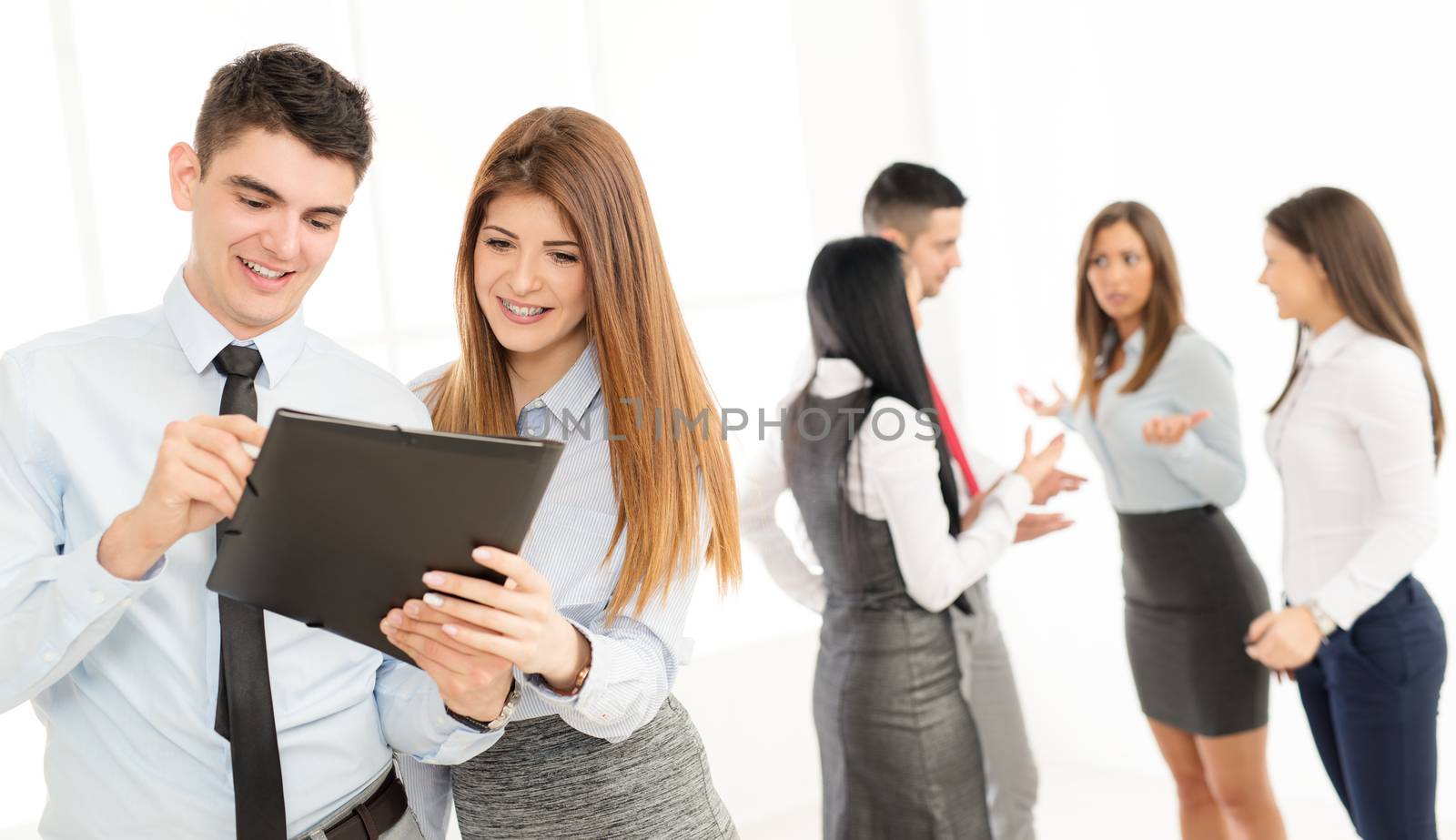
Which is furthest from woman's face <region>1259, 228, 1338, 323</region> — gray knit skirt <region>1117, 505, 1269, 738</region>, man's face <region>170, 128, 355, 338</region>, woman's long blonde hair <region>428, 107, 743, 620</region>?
man's face <region>170, 128, 355, 338</region>

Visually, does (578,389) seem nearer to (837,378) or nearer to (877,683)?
(837,378)

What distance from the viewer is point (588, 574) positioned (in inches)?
62.4

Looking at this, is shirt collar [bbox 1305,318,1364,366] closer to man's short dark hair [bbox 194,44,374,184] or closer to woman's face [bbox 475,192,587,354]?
woman's face [bbox 475,192,587,354]

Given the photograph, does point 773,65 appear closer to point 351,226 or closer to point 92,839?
point 351,226

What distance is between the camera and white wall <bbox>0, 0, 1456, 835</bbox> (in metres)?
2.61

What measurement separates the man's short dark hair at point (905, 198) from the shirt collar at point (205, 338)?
1.77 meters

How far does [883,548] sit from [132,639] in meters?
1.70

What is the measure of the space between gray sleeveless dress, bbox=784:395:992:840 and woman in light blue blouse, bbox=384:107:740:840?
3.14 ft

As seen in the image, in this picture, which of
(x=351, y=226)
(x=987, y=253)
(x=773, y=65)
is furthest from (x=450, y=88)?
(x=987, y=253)

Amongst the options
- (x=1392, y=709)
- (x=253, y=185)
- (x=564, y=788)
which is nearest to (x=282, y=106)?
(x=253, y=185)

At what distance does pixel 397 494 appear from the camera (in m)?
1.05

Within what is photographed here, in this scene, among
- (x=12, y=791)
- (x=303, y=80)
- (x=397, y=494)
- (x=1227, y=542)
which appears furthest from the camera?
(x=12, y=791)

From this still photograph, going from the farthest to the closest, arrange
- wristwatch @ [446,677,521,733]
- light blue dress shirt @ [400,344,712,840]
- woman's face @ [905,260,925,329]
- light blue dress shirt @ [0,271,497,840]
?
woman's face @ [905,260,925,329] < light blue dress shirt @ [400,344,712,840] < wristwatch @ [446,677,521,733] < light blue dress shirt @ [0,271,497,840]

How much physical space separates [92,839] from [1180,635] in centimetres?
240
